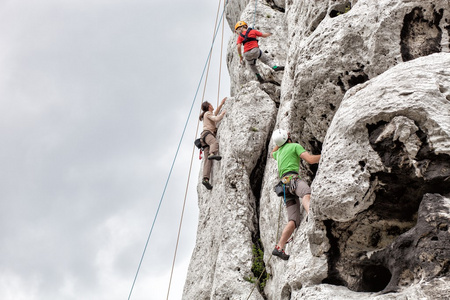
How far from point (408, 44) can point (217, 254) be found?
7385 mm

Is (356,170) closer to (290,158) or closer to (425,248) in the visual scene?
(425,248)

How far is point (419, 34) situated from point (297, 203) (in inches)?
151

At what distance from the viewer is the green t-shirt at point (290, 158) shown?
385 inches

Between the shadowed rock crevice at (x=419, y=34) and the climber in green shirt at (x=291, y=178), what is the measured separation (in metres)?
2.48

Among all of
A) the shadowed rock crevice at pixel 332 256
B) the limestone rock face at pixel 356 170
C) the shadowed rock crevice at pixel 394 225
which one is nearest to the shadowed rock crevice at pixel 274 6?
the limestone rock face at pixel 356 170

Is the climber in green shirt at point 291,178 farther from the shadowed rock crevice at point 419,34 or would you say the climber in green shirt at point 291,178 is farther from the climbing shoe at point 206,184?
the climbing shoe at point 206,184

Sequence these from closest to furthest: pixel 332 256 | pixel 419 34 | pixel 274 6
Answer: pixel 332 256
pixel 419 34
pixel 274 6

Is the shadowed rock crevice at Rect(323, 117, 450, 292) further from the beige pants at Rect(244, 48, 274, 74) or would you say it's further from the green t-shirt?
the beige pants at Rect(244, 48, 274, 74)

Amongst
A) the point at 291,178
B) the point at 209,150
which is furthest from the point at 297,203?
the point at 209,150

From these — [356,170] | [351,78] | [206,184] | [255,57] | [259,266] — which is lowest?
[356,170]

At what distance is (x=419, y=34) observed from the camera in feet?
28.8

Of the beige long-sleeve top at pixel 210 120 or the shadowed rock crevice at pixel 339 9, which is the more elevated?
the beige long-sleeve top at pixel 210 120

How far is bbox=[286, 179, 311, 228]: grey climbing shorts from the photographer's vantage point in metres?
9.36

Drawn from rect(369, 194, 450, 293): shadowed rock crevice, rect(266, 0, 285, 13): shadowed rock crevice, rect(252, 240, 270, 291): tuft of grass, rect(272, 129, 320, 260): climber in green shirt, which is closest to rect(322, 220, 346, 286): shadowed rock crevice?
rect(369, 194, 450, 293): shadowed rock crevice
